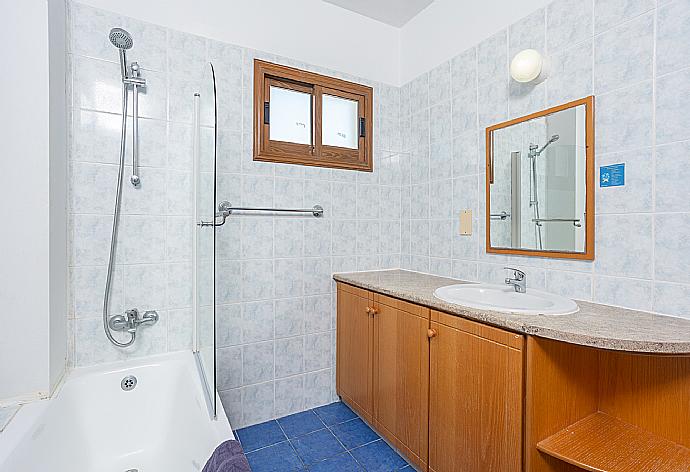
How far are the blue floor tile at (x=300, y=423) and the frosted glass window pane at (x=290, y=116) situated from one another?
176 cm

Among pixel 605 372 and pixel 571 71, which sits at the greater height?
pixel 571 71

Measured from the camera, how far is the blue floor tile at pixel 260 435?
6.43 feet

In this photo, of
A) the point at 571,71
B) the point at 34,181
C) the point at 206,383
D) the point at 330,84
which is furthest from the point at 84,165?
the point at 571,71

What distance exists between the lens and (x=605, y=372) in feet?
4.51

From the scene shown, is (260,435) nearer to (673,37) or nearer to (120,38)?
(120,38)

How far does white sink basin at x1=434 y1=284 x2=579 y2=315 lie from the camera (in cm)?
131

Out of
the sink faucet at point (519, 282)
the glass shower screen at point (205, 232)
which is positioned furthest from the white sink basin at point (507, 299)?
the glass shower screen at point (205, 232)

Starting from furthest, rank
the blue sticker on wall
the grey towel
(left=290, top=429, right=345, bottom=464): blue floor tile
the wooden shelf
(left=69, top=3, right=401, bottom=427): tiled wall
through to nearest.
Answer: (left=290, top=429, right=345, bottom=464): blue floor tile → (left=69, top=3, right=401, bottom=427): tiled wall → the blue sticker on wall → the wooden shelf → the grey towel

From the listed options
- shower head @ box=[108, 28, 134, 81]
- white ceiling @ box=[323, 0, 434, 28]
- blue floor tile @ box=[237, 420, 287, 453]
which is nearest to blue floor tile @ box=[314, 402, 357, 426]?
blue floor tile @ box=[237, 420, 287, 453]

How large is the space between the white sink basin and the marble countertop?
0.03 meters

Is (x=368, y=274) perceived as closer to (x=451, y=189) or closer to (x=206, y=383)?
(x=451, y=189)

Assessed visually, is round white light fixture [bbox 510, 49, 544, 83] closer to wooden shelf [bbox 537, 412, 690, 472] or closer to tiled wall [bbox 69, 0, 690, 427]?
tiled wall [bbox 69, 0, 690, 427]

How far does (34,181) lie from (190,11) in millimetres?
1209

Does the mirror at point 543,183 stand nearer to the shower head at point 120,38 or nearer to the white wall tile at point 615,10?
the white wall tile at point 615,10
